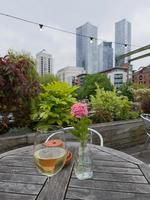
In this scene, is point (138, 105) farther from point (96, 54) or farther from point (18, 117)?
point (96, 54)

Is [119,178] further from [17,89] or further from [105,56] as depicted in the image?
[105,56]

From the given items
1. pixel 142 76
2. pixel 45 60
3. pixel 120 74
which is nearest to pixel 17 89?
pixel 45 60

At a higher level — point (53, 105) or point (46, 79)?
point (46, 79)

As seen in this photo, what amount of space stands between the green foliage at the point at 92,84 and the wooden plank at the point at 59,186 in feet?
19.4

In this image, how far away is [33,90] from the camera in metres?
3.04

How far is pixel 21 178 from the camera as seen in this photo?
114 cm

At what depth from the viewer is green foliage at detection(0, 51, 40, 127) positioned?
113 inches

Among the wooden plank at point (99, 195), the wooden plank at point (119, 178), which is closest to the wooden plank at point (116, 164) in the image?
the wooden plank at point (119, 178)

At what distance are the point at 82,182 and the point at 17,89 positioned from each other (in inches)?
78.2

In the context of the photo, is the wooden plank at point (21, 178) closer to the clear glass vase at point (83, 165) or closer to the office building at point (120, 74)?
the clear glass vase at point (83, 165)

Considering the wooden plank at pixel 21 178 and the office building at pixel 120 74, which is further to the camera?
the office building at pixel 120 74

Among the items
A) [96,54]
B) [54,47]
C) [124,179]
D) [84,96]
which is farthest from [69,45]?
[124,179]

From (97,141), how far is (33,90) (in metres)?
1.08

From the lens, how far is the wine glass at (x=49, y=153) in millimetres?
803
